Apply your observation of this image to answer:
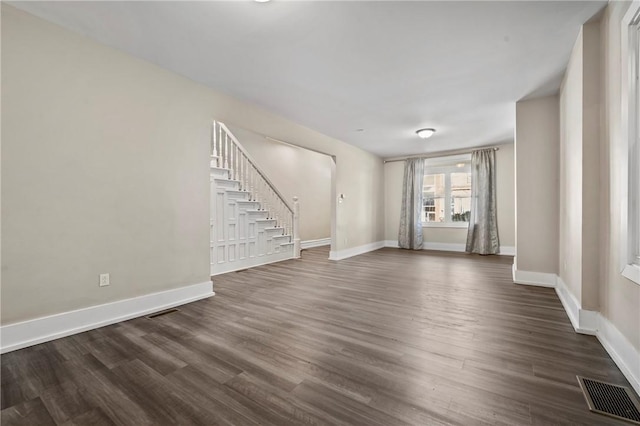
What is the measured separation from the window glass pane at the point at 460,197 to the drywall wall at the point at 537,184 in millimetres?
3603

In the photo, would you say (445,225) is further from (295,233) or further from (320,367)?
(320,367)

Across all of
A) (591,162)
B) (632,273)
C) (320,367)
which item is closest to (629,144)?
(591,162)

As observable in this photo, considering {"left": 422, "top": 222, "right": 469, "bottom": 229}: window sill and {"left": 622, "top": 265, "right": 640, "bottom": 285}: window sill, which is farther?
{"left": 422, "top": 222, "right": 469, "bottom": 229}: window sill

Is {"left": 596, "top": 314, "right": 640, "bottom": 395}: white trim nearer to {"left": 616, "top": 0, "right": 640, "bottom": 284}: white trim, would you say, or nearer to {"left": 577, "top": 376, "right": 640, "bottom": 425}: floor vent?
{"left": 577, "top": 376, "right": 640, "bottom": 425}: floor vent

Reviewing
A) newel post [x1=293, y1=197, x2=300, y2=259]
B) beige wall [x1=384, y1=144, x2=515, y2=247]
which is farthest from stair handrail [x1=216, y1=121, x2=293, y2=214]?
beige wall [x1=384, y1=144, x2=515, y2=247]

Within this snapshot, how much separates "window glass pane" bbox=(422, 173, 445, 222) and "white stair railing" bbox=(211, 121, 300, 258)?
401 cm

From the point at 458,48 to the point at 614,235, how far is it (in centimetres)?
208

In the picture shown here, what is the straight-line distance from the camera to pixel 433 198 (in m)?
8.06

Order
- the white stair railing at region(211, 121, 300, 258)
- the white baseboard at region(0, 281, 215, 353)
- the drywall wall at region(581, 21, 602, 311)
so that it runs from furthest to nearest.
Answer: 1. the white stair railing at region(211, 121, 300, 258)
2. the drywall wall at region(581, 21, 602, 311)
3. the white baseboard at region(0, 281, 215, 353)

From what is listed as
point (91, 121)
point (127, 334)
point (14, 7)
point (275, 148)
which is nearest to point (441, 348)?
point (127, 334)

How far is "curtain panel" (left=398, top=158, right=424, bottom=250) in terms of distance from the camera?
7859mm

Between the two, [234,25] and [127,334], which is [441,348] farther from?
[234,25]

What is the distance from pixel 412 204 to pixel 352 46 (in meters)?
5.90

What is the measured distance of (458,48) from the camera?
2713 mm
